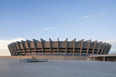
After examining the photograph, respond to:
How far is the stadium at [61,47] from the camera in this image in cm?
5841

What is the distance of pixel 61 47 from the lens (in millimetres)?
59000

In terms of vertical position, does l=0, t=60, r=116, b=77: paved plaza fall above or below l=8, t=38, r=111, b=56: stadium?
above

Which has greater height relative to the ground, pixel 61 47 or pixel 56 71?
pixel 56 71

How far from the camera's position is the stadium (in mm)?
58412

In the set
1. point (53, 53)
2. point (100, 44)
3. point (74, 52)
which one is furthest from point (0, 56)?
point (100, 44)

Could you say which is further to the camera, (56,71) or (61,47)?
(61,47)

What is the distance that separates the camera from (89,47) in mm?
60312

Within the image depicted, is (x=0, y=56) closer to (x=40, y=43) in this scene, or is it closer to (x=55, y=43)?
(x=40, y=43)

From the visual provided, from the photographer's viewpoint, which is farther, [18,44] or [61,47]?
[18,44]

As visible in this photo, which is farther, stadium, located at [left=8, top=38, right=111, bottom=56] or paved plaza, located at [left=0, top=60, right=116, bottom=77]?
stadium, located at [left=8, top=38, right=111, bottom=56]

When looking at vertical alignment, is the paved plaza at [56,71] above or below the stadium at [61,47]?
→ above

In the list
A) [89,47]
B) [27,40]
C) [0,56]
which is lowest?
[0,56]

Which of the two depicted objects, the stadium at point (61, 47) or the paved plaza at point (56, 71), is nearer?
the paved plaza at point (56, 71)

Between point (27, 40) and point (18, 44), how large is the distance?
683 centimetres
